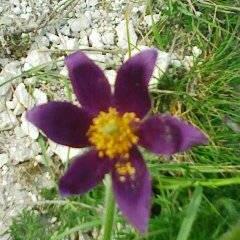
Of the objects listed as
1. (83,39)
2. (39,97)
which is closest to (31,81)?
(39,97)

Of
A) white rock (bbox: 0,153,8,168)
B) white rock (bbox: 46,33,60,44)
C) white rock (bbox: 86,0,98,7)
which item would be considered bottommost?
white rock (bbox: 0,153,8,168)

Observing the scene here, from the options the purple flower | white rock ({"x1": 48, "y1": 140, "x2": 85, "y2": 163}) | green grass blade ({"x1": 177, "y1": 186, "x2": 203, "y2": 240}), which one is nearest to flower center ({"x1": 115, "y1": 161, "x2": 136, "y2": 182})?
the purple flower

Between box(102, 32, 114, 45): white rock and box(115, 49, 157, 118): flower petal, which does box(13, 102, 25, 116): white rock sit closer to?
box(102, 32, 114, 45): white rock

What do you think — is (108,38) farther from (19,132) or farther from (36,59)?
(19,132)

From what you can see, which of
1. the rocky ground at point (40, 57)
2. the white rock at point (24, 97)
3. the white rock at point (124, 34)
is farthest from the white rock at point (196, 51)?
the white rock at point (24, 97)

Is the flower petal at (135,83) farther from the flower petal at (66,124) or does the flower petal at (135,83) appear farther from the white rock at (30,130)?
the white rock at (30,130)

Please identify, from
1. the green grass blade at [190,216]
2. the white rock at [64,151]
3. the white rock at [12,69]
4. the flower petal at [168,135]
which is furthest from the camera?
the white rock at [12,69]
